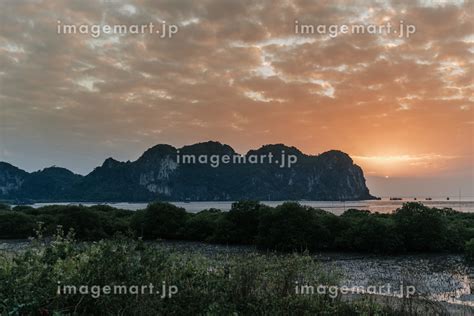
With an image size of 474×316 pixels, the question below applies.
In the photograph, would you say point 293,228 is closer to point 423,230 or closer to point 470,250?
point 423,230

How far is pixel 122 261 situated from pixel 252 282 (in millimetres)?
2605

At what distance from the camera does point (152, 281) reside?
24.7ft

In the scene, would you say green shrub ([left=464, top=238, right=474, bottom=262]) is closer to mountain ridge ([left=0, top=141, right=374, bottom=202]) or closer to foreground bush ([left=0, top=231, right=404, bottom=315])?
foreground bush ([left=0, top=231, right=404, bottom=315])

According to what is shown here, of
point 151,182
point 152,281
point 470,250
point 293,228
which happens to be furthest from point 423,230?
point 151,182

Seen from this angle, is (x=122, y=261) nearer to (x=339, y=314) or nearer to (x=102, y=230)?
(x=339, y=314)

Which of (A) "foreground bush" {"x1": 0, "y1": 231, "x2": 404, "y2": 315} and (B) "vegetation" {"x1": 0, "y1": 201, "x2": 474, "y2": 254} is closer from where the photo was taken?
(A) "foreground bush" {"x1": 0, "y1": 231, "x2": 404, "y2": 315}

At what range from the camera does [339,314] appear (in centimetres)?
833

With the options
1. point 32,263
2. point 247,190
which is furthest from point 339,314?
point 247,190

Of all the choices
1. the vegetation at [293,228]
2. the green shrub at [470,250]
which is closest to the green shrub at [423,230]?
the vegetation at [293,228]

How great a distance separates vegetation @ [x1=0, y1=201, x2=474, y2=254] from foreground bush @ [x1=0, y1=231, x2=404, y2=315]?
20.6 meters

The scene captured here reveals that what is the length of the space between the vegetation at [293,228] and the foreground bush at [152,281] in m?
20.6

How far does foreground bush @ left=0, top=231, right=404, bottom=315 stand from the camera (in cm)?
650

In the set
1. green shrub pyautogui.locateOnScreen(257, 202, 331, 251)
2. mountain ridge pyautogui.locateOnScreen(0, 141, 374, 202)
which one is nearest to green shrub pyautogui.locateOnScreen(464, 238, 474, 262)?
green shrub pyautogui.locateOnScreen(257, 202, 331, 251)

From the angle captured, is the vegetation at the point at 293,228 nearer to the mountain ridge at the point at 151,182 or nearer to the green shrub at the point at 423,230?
the green shrub at the point at 423,230
